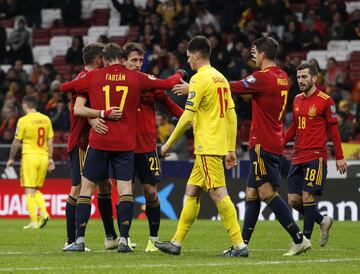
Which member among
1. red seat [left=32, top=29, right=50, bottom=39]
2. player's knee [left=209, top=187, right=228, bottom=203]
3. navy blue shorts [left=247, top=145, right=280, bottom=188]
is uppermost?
red seat [left=32, top=29, right=50, bottom=39]

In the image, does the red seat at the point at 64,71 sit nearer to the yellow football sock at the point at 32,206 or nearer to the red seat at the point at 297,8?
the red seat at the point at 297,8

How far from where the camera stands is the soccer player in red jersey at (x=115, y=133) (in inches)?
479

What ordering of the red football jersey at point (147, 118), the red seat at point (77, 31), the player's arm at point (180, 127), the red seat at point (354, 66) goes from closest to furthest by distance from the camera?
the player's arm at point (180, 127) → the red football jersey at point (147, 118) → the red seat at point (354, 66) → the red seat at point (77, 31)

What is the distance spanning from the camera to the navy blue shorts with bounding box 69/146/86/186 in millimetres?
13125

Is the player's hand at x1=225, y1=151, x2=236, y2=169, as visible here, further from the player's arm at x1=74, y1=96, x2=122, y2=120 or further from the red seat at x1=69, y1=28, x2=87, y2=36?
the red seat at x1=69, y1=28, x2=87, y2=36

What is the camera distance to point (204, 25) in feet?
93.7

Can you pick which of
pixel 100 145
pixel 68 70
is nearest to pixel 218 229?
pixel 100 145

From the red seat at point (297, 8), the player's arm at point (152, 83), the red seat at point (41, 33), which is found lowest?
the red seat at point (41, 33)

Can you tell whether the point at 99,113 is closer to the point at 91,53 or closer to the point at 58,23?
the point at 91,53

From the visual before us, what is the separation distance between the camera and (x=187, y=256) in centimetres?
1205

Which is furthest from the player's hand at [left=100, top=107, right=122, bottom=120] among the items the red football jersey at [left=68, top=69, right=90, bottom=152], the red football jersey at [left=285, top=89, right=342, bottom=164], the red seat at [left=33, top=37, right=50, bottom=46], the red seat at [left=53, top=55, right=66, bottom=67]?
the red seat at [left=33, top=37, right=50, bottom=46]

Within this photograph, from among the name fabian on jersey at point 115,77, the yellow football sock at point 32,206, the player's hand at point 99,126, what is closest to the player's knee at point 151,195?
the player's hand at point 99,126

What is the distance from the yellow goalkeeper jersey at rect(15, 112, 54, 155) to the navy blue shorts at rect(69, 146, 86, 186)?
22.5 feet

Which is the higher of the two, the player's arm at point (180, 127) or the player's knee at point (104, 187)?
the player's arm at point (180, 127)
